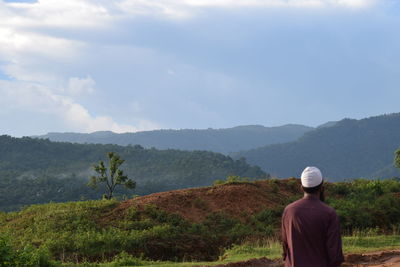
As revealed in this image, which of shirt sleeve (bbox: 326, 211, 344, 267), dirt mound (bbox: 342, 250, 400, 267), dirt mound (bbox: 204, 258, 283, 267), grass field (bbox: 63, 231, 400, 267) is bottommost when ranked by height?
grass field (bbox: 63, 231, 400, 267)

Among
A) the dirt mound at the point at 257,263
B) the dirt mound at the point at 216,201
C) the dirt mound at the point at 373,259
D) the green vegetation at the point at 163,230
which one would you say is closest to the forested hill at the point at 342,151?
the dirt mound at the point at 216,201

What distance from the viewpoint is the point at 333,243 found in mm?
5426

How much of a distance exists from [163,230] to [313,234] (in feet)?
51.3

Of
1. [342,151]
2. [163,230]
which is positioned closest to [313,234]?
[163,230]

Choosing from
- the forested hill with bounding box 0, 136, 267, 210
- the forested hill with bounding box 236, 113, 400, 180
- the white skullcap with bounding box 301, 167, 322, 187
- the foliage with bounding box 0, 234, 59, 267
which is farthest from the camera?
the forested hill with bounding box 236, 113, 400, 180

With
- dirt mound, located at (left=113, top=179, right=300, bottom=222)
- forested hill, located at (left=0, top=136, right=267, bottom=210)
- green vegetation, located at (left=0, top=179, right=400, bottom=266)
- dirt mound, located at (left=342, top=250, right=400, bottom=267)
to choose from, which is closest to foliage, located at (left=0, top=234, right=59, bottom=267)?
green vegetation, located at (left=0, top=179, right=400, bottom=266)

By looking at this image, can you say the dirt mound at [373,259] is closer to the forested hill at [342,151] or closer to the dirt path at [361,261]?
the dirt path at [361,261]

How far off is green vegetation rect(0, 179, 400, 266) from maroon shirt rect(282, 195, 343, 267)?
1029 centimetres

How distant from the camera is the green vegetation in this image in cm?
1845

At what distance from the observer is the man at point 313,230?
17.9ft

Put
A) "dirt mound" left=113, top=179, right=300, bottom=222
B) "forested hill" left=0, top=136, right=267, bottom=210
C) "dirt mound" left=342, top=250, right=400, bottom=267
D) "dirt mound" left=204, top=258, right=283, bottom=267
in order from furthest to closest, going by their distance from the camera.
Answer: "forested hill" left=0, top=136, right=267, bottom=210
"dirt mound" left=113, top=179, right=300, bottom=222
"dirt mound" left=204, top=258, right=283, bottom=267
"dirt mound" left=342, top=250, right=400, bottom=267

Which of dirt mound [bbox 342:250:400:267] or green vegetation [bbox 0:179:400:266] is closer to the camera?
dirt mound [bbox 342:250:400:267]

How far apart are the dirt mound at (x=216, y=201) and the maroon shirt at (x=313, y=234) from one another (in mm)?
17115

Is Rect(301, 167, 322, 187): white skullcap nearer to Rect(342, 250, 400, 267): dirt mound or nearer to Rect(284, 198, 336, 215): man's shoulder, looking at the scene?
Rect(284, 198, 336, 215): man's shoulder
